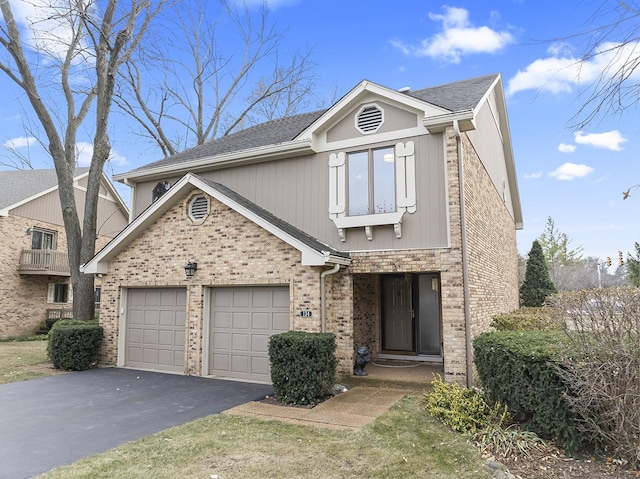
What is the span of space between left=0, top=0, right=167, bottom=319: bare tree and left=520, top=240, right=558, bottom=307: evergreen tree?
18.9 metres

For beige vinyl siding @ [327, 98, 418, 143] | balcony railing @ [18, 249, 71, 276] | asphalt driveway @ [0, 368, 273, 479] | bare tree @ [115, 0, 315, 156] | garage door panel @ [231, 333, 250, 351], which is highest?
bare tree @ [115, 0, 315, 156]

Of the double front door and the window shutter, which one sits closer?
the window shutter

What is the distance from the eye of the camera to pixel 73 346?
11078 mm

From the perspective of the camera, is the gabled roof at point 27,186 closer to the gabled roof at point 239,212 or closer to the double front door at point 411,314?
the gabled roof at point 239,212

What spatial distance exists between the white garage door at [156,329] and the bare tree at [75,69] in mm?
3389

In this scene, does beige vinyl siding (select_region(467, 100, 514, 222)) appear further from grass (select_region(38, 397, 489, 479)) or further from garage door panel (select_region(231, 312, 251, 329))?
grass (select_region(38, 397, 489, 479))

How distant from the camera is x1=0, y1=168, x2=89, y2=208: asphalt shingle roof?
20.6 metres

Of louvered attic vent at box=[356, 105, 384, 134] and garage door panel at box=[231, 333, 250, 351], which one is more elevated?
louvered attic vent at box=[356, 105, 384, 134]

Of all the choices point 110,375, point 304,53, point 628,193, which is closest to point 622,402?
point 628,193

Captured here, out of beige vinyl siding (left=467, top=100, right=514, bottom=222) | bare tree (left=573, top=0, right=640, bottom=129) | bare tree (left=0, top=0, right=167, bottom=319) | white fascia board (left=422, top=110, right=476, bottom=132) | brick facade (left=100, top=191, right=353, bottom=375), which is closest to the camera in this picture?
bare tree (left=573, top=0, right=640, bottom=129)

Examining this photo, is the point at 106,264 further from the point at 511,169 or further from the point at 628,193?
the point at 511,169

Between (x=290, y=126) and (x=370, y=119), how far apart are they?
4.10m

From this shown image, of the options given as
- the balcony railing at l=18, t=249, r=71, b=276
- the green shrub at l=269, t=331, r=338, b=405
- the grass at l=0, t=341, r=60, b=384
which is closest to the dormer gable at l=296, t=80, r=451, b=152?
the green shrub at l=269, t=331, r=338, b=405

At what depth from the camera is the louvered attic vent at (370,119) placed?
32.7 feet
